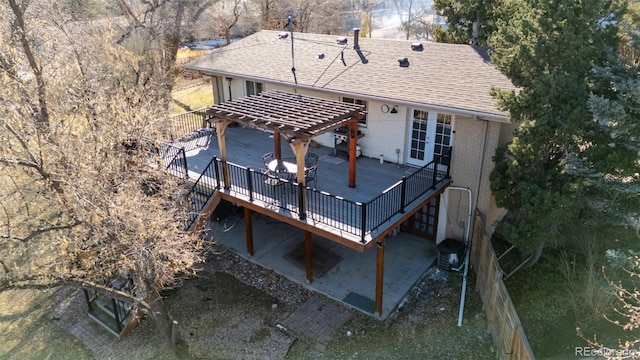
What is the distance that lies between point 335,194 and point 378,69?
4451 mm

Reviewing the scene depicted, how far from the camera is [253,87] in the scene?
Result: 16.3m

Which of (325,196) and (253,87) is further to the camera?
(253,87)

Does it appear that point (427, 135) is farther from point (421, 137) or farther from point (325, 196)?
point (325, 196)

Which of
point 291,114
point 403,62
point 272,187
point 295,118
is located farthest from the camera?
point 403,62

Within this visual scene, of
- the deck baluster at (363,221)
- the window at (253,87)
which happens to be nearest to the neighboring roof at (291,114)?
the deck baluster at (363,221)

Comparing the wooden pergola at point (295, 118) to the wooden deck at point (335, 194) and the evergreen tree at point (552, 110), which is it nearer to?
the wooden deck at point (335, 194)

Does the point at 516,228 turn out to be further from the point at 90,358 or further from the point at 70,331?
the point at 70,331

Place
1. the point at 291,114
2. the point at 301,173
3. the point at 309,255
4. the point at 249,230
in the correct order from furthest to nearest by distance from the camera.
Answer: the point at 249,230 < the point at 309,255 < the point at 291,114 < the point at 301,173

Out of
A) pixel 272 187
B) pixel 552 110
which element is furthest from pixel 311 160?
pixel 552 110

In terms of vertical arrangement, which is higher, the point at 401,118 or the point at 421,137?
Result: the point at 401,118

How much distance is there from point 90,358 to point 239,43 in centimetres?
1312

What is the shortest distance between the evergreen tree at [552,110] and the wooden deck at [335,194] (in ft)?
7.84

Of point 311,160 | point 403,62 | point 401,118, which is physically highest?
point 403,62

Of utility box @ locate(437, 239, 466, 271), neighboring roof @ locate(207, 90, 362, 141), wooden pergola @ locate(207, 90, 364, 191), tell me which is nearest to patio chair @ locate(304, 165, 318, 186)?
wooden pergola @ locate(207, 90, 364, 191)
